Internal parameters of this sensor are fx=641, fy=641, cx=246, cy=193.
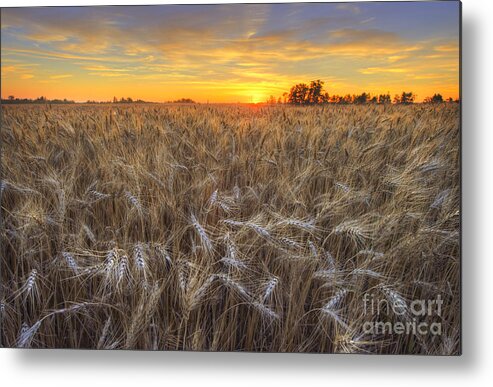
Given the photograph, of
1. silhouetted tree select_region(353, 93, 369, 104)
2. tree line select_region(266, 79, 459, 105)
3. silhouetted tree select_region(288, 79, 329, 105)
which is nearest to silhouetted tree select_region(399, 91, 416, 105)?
tree line select_region(266, 79, 459, 105)

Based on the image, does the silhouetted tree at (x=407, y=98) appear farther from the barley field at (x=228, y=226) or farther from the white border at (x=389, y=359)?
the white border at (x=389, y=359)

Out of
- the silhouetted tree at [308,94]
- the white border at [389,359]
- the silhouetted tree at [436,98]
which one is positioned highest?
the silhouetted tree at [308,94]

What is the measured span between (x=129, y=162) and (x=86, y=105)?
0.31 metres

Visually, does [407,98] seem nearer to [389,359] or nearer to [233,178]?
[233,178]

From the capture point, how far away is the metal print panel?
→ 2.68 metres

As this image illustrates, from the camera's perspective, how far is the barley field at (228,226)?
8.80 feet

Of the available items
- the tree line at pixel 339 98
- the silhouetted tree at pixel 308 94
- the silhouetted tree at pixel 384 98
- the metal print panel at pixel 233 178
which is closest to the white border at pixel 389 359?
the metal print panel at pixel 233 178

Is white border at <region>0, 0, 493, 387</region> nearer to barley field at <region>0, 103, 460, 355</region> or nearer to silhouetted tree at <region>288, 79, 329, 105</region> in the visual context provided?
barley field at <region>0, 103, 460, 355</region>

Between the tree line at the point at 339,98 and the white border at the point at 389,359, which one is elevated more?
the tree line at the point at 339,98

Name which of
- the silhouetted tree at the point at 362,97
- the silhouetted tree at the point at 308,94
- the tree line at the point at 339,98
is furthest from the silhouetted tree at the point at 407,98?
the silhouetted tree at the point at 308,94

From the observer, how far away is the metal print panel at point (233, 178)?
2678 millimetres

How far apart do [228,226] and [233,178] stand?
206 millimetres

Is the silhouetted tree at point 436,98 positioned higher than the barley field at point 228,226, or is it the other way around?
the silhouetted tree at point 436,98

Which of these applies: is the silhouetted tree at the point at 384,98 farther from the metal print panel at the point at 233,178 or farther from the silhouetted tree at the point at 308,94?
the silhouetted tree at the point at 308,94
